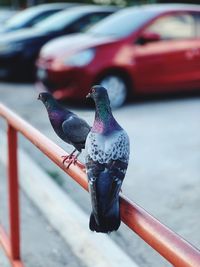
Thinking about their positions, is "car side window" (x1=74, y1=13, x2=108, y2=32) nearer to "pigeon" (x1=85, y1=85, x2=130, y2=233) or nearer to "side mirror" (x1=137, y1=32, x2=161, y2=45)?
"side mirror" (x1=137, y1=32, x2=161, y2=45)

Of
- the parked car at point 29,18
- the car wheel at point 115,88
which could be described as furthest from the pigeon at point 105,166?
the parked car at point 29,18

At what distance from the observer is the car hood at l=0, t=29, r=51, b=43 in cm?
1141

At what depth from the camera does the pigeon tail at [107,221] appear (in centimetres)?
162

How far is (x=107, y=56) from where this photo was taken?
8.80 m

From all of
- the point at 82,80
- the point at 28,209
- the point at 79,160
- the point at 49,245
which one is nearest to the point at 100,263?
the point at 49,245

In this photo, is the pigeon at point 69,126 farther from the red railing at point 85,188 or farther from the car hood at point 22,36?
the car hood at point 22,36

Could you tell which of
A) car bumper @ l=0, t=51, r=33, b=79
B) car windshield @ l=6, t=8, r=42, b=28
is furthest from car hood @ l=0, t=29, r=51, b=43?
car windshield @ l=6, t=8, r=42, b=28

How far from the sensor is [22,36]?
37.8 feet

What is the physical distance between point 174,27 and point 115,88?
1.53m

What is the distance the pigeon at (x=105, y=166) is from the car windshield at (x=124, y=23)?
7.40m

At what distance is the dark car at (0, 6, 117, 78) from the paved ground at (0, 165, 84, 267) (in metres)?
6.65

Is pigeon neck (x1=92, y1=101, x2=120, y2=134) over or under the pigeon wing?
over

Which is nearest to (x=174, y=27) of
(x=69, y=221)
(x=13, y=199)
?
(x=69, y=221)

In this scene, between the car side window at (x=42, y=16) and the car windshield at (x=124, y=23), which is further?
the car side window at (x=42, y=16)
